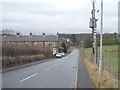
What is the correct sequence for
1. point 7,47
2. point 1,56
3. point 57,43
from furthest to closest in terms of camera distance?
point 57,43
point 7,47
point 1,56

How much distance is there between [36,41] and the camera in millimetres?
166250

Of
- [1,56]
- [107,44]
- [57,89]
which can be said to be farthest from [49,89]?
[107,44]

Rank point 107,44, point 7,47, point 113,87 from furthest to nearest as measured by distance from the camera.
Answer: point 107,44, point 7,47, point 113,87

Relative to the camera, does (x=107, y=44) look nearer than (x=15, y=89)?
No

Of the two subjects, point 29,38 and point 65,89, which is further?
point 29,38

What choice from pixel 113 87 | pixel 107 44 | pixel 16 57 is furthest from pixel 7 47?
pixel 107 44

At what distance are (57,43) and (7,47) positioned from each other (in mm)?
119736

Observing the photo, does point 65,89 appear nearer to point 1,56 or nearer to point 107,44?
point 1,56

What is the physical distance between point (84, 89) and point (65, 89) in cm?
117

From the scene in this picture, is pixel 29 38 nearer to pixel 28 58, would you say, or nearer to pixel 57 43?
pixel 57 43

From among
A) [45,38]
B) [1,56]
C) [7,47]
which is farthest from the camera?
[45,38]

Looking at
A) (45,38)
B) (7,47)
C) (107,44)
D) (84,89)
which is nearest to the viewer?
(84,89)

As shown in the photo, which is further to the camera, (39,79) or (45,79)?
(39,79)

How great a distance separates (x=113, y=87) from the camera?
12.3 m
